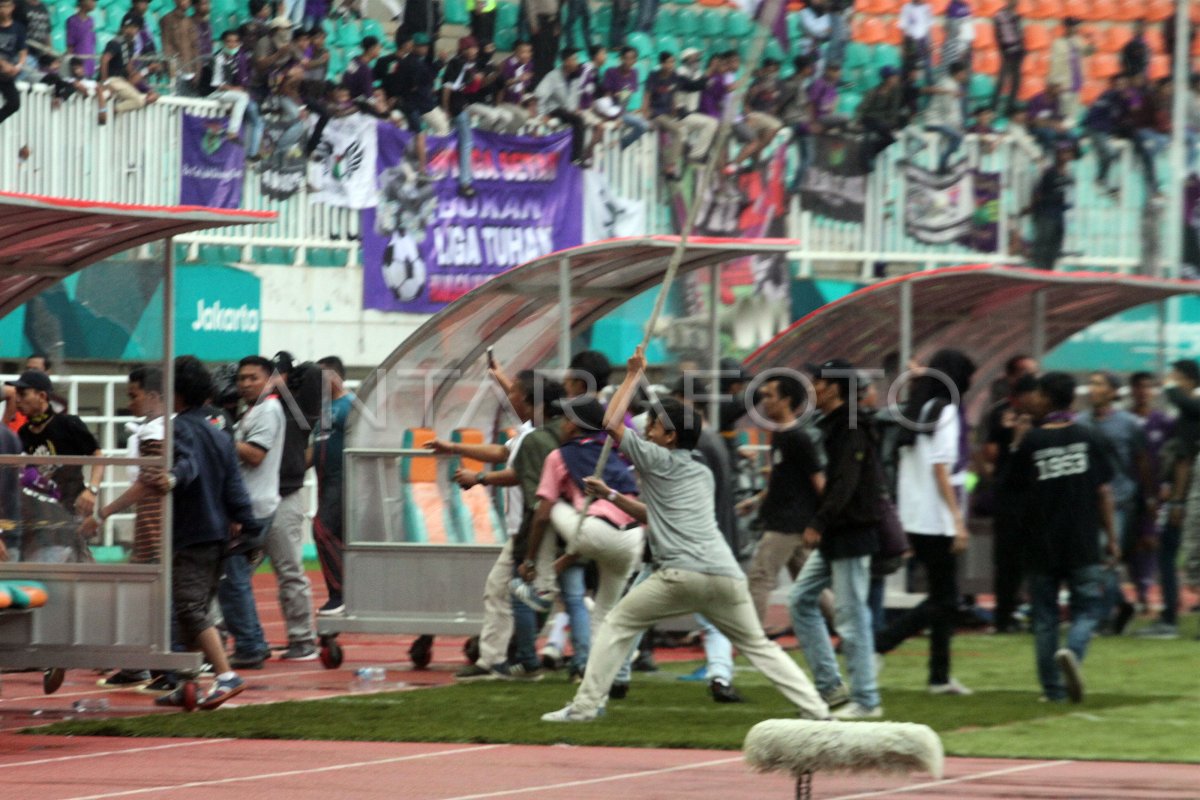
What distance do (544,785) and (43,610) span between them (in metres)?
3.40

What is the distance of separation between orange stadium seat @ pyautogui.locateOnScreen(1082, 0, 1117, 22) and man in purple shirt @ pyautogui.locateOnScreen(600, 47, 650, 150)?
9.90 metres

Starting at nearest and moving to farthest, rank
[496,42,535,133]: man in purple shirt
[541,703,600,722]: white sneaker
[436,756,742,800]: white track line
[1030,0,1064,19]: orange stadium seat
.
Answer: [436,756,742,800]: white track line → [541,703,600,722]: white sneaker → [496,42,535,133]: man in purple shirt → [1030,0,1064,19]: orange stadium seat

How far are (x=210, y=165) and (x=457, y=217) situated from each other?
149 inches

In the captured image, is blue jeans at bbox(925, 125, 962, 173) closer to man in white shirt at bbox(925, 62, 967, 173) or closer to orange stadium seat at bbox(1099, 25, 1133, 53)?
man in white shirt at bbox(925, 62, 967, 173)

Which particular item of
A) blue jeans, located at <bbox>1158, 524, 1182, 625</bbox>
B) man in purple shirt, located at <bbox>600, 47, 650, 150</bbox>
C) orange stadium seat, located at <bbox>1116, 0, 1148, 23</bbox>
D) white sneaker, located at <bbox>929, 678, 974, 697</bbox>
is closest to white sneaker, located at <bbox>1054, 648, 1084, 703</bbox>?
white sneaker, located at <bbox>929, 678, 974, 697</bbox>

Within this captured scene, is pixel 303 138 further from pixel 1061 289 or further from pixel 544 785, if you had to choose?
pixel 544 785

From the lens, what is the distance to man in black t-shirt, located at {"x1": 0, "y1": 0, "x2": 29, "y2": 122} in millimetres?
20766

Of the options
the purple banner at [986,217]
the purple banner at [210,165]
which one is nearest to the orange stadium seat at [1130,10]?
the purple banner at [986,217]

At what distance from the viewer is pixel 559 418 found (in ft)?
38.0

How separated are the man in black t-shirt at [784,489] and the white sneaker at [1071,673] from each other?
1415mm

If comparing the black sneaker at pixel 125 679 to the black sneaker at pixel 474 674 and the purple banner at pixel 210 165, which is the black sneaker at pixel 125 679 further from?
the purple banner at pixel 210 165

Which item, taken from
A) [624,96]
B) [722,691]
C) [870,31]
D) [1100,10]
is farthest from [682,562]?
[1100,10]

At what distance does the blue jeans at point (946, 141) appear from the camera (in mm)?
30531

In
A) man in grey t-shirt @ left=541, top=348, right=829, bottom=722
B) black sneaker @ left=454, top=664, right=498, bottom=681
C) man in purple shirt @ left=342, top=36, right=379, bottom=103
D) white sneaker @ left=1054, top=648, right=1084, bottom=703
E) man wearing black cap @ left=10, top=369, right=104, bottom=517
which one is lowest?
black sneaker @ left=454, top=664, right=498, bottom=681
